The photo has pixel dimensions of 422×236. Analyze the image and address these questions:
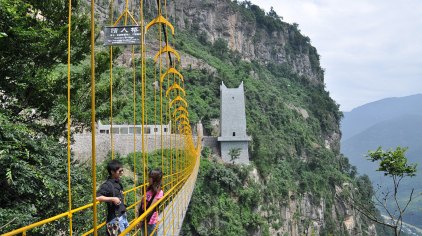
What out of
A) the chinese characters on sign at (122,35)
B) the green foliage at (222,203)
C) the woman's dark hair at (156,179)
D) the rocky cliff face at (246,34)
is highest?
the rocky cliff face at (246,34)

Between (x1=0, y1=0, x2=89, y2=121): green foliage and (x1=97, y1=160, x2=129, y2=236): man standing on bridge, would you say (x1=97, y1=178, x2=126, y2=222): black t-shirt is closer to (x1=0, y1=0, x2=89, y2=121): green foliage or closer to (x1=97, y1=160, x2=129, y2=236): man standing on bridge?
(x1=97, y1=160, x2=129, y2=236): man standing on bridge

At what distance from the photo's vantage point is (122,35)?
2932 mm

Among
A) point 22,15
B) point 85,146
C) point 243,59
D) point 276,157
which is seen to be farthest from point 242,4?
point 22,15

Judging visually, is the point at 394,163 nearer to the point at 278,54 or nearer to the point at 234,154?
the point at 234,154

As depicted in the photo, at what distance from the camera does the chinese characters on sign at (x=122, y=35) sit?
2889mm

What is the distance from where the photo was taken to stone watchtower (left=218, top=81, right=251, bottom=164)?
909 inches

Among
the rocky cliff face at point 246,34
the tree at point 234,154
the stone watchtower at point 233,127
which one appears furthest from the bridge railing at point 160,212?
the rocky cliff face at point 246,34

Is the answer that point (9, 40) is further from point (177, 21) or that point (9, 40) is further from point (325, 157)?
point (177, 21)

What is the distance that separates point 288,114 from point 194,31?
618 inches

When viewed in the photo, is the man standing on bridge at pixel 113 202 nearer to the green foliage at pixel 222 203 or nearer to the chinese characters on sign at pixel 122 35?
the chinese characters on sign at pixel 122 35

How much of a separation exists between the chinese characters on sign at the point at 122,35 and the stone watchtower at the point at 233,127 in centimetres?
1986

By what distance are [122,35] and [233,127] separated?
2079 cm

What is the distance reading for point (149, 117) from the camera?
23328 millimetres

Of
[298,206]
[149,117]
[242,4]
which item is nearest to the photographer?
[149,117]
